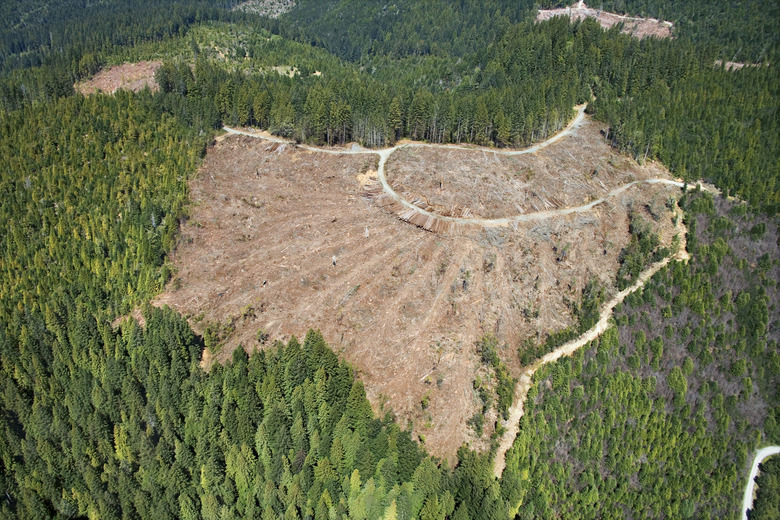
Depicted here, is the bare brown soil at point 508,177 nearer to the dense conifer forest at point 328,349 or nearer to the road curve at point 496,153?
the road curve at point 496,153

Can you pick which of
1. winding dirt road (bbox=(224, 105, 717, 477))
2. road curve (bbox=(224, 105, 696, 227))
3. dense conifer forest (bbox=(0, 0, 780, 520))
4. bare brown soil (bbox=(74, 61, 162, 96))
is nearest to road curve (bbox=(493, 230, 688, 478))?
winding dirt road (bbox=(224, 105, 717, 477))

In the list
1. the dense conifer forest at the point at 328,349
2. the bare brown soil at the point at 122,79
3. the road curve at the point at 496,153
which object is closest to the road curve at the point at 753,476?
the dense conifer forest at the point at 328,349

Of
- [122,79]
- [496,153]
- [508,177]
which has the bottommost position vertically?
[508,177]

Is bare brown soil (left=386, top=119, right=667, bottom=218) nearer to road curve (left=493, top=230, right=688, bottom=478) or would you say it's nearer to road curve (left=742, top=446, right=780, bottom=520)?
road curve (left=493, top=230, right=688, bottom=478)

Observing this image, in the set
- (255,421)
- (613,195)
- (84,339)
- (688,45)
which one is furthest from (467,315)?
(688,45)

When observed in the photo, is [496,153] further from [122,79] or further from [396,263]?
[122,79]

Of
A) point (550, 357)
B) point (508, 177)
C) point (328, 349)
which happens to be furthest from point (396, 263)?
point (508, 177)
